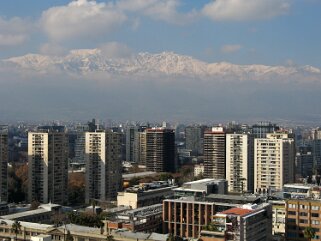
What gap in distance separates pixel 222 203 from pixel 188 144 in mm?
58235

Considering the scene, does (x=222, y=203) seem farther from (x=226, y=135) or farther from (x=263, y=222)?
(x=226, y=135)

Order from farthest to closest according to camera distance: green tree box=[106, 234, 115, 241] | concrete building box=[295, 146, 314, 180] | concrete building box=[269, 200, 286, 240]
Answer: concrete building box=[295, 146, 314, 180] → concrete building box=[269, 200, 286, 240] → green tree box=[106, 234, 115, 241]

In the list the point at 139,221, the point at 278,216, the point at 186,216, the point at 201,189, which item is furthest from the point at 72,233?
the point at 278,216

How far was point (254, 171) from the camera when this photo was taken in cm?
4350

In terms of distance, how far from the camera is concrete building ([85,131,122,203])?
1550 inches

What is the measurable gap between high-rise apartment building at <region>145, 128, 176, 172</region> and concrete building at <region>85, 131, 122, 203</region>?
Answer: 51.5ft

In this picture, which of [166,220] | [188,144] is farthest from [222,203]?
[188,144]

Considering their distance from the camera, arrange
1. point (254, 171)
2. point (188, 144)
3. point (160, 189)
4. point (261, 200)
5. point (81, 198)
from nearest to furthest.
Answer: point (261, 200)
point (160, 189)
point (81, 198)
point (254, 171)
point (188, 144)

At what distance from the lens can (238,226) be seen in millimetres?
20688

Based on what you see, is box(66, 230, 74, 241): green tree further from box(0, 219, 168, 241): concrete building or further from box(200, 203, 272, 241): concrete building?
box(200, 203, 272, 241): concrete building

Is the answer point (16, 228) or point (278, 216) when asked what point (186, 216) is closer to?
point (278, 216)

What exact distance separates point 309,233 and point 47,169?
2072 cm

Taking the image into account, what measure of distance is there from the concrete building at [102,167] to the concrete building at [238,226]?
60.5 ft

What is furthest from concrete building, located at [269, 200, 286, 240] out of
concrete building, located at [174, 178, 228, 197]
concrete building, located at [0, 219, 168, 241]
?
concrete building, located at [0, 219, 168, 241]
